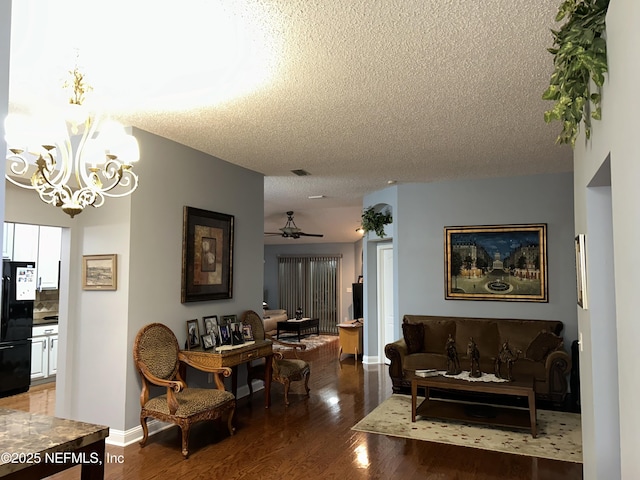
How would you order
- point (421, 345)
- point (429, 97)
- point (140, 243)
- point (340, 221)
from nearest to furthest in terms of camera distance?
point (429, 97) < point (140, 243) < point (421, 345) < point (340, 221)

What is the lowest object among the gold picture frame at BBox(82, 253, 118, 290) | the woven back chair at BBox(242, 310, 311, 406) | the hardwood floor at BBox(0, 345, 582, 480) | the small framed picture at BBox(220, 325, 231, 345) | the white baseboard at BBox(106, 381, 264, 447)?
the hardwood floor at BBox(0, 345, 582, 480)

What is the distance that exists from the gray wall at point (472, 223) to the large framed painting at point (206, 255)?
265 centimetres

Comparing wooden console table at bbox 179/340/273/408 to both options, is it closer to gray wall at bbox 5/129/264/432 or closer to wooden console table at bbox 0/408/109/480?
gray wall at bbox 5/129/264/432

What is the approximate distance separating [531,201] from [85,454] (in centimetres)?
581

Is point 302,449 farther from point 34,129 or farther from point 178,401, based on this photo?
point 34,129

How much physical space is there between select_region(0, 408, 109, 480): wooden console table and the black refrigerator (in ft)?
15.1

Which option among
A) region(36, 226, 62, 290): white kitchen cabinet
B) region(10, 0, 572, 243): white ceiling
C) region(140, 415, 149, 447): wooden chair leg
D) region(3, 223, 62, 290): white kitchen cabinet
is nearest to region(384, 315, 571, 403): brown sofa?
region(10, 0, 572, 243): white ceiling

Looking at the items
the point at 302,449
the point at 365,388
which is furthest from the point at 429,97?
the point at 365,388

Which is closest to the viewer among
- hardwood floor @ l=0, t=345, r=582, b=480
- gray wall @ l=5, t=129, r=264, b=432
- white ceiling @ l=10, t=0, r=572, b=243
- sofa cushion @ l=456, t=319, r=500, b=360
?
white ceiling @ l=10, t=0, r=572, b=243

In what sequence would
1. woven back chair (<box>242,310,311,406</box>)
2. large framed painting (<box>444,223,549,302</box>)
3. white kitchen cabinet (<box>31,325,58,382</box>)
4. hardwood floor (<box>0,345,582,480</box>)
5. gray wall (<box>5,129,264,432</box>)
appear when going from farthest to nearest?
white kitchen cabinet (<box>31,325,58,382</box>) < large framed painting (<box>444,223,549,302</box>) < woven back chair (<box>242,310,311,406</box>) < gray wall (<box>5,129,264,432</box>) < hardwood floor (<box>0,345,582,480</box>)

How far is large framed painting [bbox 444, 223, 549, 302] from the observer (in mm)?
6043

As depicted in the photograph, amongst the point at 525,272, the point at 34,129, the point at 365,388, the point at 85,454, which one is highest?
the point at 34,129

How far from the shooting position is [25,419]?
188cm

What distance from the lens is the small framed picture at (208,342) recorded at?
4.63 meters
